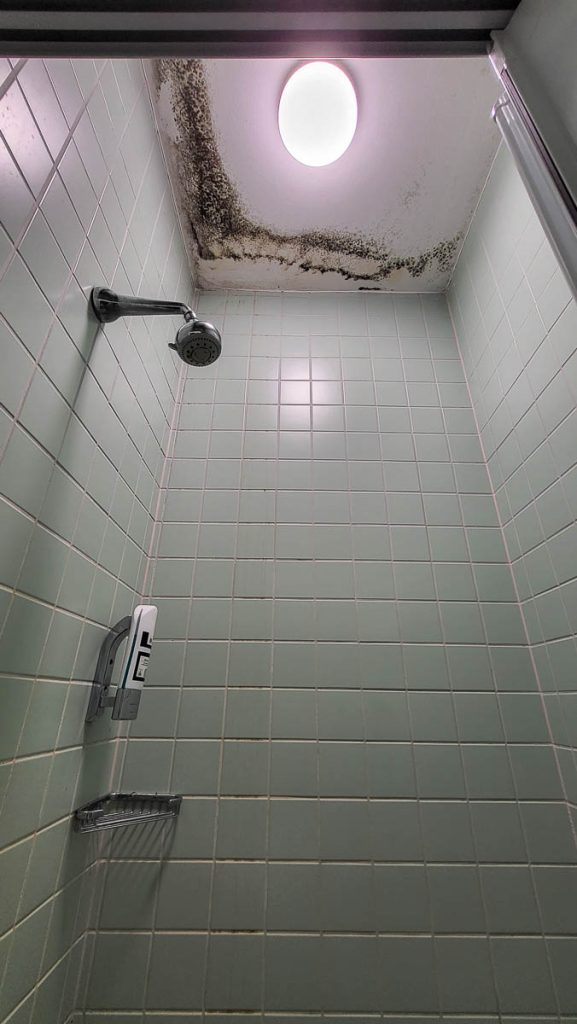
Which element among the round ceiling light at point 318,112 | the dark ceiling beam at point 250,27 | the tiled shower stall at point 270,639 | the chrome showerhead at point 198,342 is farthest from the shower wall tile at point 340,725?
the dark ceiling beam at point 250,27

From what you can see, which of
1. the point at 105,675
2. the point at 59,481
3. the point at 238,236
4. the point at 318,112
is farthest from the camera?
the point at 238,236

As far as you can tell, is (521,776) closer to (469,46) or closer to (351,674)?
(351,674)

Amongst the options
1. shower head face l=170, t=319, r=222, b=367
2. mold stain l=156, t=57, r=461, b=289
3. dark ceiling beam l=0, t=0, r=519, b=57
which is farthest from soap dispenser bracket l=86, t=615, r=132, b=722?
mold stain l=156, t=57, r=461, b=289

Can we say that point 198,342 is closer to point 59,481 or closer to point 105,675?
point 59,481

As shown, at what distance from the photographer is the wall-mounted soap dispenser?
788mm

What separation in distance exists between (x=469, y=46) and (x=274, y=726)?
111 cm

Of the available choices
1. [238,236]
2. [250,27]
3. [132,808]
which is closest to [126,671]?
[132,808]

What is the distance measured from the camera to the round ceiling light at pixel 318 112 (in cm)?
103

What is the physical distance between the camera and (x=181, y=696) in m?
0.97

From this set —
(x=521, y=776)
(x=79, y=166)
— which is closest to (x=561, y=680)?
(x=521, y=776)

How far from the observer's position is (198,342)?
2.79ft

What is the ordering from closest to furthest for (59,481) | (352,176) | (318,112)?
(59,481)
(318,112)
(352,176)

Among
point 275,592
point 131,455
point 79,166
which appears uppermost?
point 79,166

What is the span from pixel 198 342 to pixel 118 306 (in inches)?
6.9
